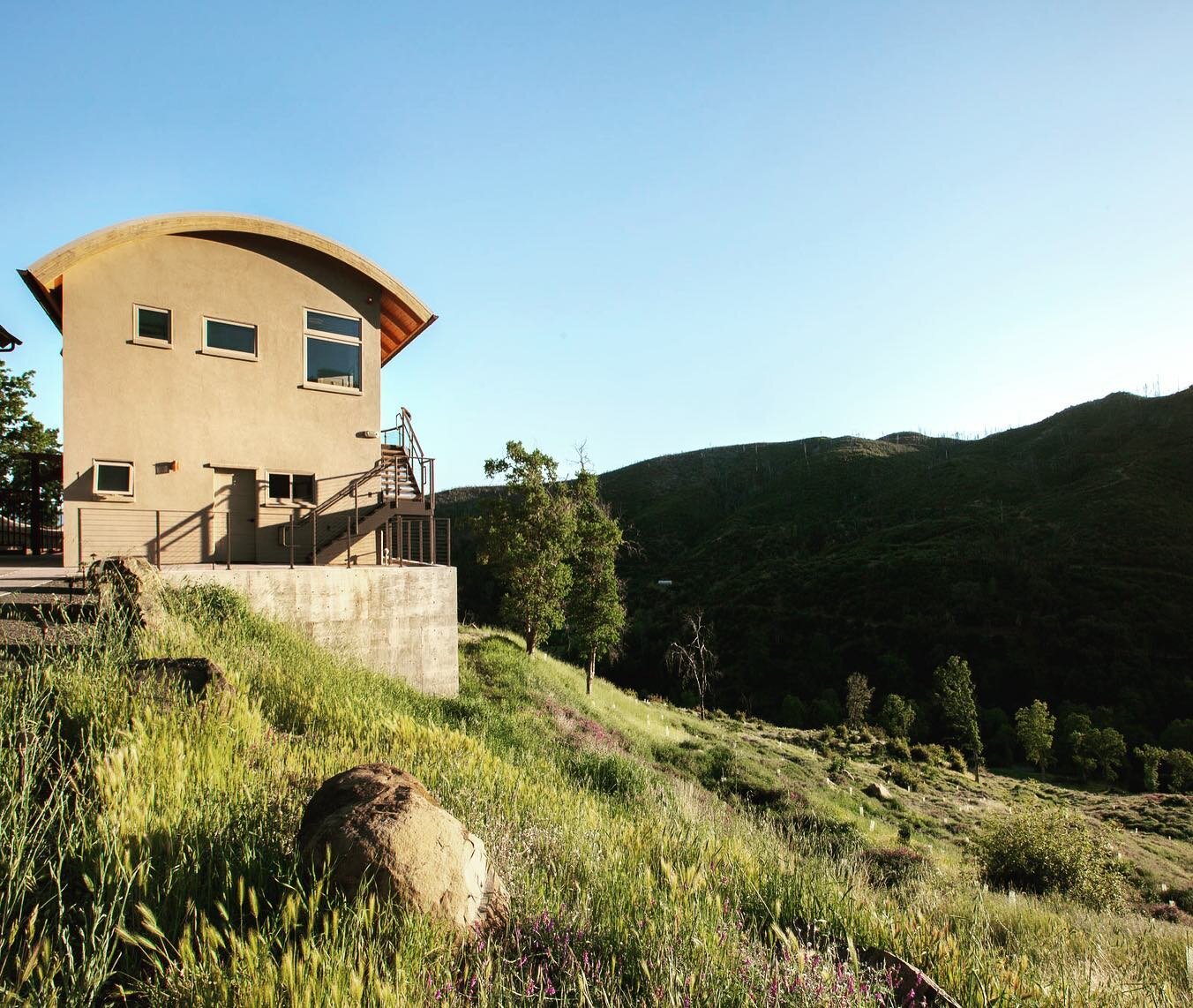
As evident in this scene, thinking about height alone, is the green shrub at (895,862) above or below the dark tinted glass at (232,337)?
below

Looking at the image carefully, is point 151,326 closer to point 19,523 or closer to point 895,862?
point 19,523

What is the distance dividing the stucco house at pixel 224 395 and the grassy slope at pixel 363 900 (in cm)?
850

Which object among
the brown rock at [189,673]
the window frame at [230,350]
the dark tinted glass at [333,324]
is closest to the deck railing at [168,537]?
the window frame at [230,350]

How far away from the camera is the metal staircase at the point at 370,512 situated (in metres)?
15.3

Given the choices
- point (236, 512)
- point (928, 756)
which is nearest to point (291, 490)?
point (236, 512)

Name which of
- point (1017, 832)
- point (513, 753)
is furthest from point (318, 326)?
point (1017, 832)

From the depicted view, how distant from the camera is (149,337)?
548 inches

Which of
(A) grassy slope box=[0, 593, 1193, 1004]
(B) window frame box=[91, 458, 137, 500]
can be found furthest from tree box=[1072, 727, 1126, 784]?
(B) window frame box=[91, 458, 137, 500]

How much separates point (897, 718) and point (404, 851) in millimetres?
40962

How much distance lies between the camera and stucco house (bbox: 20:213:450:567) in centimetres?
1333

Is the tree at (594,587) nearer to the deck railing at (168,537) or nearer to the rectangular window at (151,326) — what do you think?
the deck railing at (168,537)

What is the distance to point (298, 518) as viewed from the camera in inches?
605

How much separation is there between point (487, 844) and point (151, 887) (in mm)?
1846

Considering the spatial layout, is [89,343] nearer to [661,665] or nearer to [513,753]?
[513,753]
